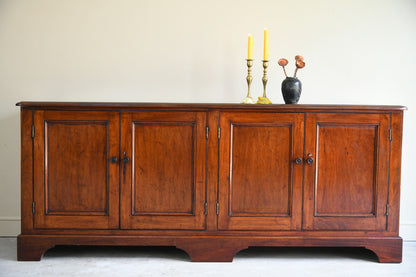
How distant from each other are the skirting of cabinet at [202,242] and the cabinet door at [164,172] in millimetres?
87

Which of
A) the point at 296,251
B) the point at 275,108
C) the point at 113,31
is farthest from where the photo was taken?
the point at 113,31

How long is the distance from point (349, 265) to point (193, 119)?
1.24 m

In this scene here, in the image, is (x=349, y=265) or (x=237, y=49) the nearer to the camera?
(x=349, y=265)

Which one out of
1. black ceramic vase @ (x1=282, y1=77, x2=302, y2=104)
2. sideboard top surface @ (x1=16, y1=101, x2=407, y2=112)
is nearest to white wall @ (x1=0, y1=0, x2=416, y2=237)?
black ceramic vase @ (x1=282, y1=77, x2=302, y2=104)

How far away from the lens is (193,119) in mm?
2307

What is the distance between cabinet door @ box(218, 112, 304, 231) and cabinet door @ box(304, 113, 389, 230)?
8 cm

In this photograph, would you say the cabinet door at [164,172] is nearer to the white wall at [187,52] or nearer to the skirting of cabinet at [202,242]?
the skirting of cabinet at [202,242]

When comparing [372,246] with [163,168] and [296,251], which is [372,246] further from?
[163,168]

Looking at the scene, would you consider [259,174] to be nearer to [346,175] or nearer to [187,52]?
[346,175]

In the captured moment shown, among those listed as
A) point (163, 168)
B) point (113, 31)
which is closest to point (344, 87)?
point (163, 168)

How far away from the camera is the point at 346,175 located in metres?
2.32

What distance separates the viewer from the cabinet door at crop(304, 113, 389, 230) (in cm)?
231

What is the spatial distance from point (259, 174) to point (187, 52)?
3.60 ft

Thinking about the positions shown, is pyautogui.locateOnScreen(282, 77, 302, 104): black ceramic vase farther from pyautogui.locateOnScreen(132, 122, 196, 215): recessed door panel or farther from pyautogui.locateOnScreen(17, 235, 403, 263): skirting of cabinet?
pyautogui.locateOnScreen(17, 235, 403, 263): skirting of cabinet
